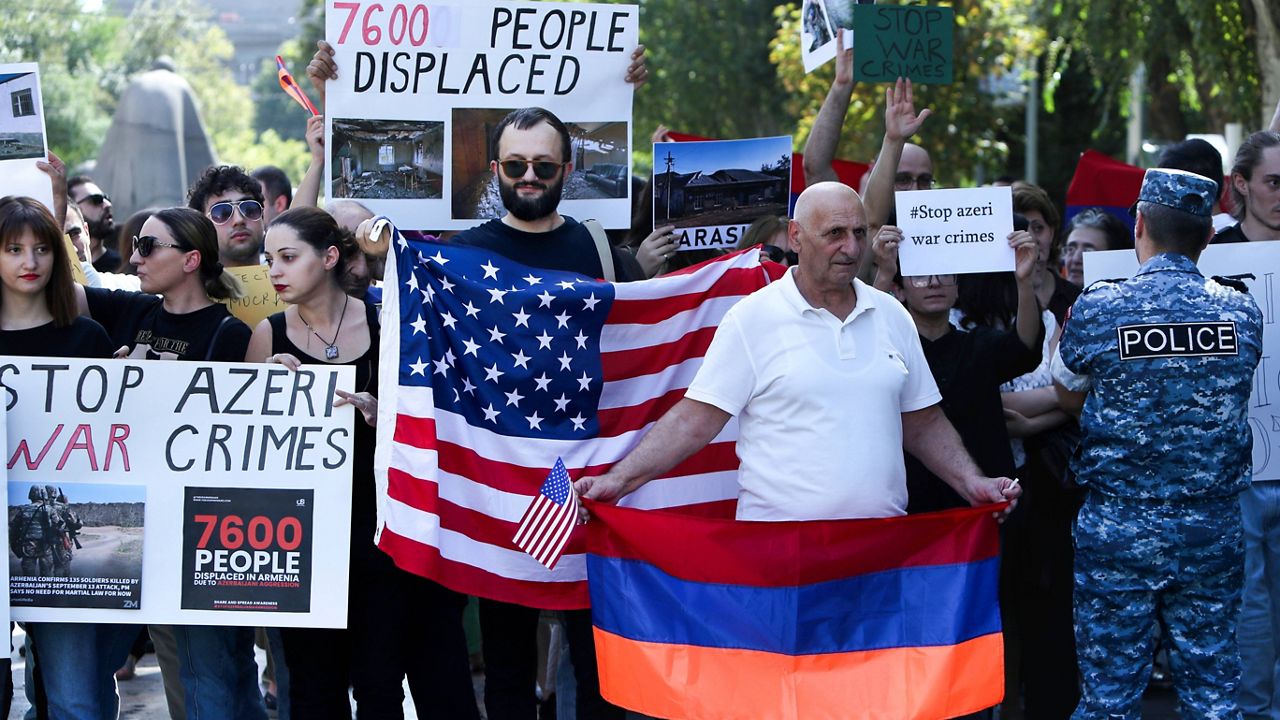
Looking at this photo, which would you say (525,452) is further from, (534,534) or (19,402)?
(19,402)

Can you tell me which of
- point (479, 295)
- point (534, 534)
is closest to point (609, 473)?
point (534, 534)

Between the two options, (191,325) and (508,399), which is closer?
(508,399)

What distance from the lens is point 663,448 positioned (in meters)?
5.24

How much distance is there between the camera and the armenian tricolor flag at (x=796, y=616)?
518cm

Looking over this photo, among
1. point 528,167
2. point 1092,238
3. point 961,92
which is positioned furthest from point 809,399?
point 961,92

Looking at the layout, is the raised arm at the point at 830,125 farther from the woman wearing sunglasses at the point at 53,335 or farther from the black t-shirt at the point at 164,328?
the woman wearing sunglasses at the point at 53,335

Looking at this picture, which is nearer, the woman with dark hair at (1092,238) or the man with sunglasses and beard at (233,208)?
the man with sunglasses and beard at (233,208)

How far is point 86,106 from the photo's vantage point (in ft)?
179

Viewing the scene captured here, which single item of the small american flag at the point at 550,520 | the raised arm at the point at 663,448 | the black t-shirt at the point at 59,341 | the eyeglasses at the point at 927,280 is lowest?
the small american flag at the point at 550,520

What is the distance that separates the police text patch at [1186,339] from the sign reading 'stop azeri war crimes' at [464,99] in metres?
2.44

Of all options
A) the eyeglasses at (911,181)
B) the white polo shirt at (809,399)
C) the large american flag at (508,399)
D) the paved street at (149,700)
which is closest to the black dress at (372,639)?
the large american flag at (508,399)

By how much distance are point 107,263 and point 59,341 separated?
3926 millimetres

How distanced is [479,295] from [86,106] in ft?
173

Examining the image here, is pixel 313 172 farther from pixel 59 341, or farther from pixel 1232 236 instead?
pixel 1232 236
